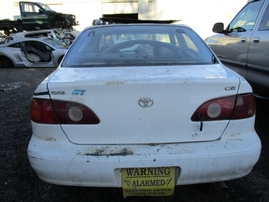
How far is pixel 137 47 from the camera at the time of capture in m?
2.37

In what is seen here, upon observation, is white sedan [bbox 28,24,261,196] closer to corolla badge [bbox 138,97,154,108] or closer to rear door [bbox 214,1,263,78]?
corolla badge [bbox 138,97,154,108]

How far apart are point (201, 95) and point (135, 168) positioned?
2.01 ft

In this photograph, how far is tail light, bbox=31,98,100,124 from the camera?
1391 mm

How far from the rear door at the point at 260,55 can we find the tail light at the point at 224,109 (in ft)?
6.62

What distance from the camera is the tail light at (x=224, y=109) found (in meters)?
1.40

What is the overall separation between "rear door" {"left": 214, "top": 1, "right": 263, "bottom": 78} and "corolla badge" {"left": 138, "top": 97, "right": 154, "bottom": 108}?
283 cm

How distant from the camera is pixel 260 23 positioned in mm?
3400

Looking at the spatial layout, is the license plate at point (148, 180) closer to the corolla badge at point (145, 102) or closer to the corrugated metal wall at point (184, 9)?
the corolla badge at point (145, 102)

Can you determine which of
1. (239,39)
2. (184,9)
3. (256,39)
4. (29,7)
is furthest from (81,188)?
(184,9)

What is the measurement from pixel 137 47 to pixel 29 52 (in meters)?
7.72

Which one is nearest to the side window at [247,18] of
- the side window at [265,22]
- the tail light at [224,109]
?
the side window at [265,22]

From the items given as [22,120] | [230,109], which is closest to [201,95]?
[230,109]

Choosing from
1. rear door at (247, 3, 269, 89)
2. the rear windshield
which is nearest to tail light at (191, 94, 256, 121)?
the rear windshield

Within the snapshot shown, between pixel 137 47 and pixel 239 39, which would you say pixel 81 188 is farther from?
pixel 239 39
